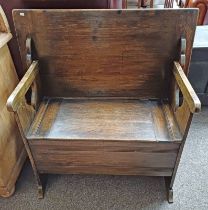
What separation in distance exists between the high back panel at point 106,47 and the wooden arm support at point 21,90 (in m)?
0.08

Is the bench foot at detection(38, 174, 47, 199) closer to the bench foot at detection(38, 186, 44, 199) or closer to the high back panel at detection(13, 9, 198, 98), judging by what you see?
the bench foot at detection(38, 186, 44, 199)

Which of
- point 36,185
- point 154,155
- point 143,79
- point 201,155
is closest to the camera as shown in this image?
point 154,155

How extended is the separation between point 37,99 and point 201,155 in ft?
3.25

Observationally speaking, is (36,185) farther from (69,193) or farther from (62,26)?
(62,26)

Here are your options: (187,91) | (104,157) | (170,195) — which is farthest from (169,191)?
(187,91)

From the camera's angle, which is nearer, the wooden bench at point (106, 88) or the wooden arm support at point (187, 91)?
the wooden arm support at point (187, 91)

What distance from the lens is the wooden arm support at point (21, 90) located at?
0.85 metres

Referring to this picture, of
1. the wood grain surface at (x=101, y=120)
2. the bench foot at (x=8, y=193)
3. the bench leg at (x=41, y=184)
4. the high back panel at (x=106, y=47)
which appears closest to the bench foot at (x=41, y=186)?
the bench leg at (x=41, y=184)

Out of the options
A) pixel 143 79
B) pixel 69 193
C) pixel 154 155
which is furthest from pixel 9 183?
pixel 143 79

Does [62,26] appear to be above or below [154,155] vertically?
above

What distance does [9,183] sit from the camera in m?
1.18

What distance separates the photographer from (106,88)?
1.19 meters

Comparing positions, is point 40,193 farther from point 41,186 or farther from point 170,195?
point 170,195

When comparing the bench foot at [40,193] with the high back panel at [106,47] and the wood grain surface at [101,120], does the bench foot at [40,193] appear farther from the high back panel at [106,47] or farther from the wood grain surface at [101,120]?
the high back panel at [106,47]
